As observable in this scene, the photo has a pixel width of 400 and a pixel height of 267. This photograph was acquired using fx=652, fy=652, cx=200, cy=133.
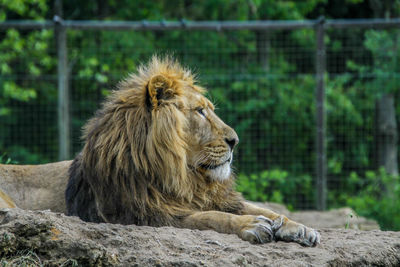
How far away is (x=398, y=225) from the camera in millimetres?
5371

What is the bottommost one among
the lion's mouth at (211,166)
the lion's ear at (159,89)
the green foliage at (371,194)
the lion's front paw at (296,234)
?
the green foliage at (371,194)

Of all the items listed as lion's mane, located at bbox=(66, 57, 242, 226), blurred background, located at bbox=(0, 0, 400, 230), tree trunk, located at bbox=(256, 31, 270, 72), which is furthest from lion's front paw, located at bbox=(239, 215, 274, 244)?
tree trunk, located at bbox=(256, 31, 270, 72)

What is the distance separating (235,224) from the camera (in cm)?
342

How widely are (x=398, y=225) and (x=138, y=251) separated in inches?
123

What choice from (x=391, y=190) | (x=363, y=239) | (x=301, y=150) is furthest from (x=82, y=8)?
(x=363, y=239)

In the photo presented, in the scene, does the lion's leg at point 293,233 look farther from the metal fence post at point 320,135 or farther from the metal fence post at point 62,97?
the metal fence post at point 62,97

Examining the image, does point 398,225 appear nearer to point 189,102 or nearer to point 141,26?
point 189,102

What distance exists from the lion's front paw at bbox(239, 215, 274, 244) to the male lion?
0.42 feet

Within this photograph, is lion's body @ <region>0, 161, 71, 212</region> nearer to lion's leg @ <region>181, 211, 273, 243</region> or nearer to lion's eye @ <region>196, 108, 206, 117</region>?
lion's eye @ <region>196, 108, 206, 117</region>

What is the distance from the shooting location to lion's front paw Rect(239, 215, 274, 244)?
330 cm

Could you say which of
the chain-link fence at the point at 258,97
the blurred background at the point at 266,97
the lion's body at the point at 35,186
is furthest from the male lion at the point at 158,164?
the chain-link fence at the point at 258,97

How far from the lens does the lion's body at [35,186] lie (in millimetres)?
4746

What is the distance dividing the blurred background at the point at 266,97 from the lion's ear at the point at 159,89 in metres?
4.03

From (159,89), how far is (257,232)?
1162 millimetres
